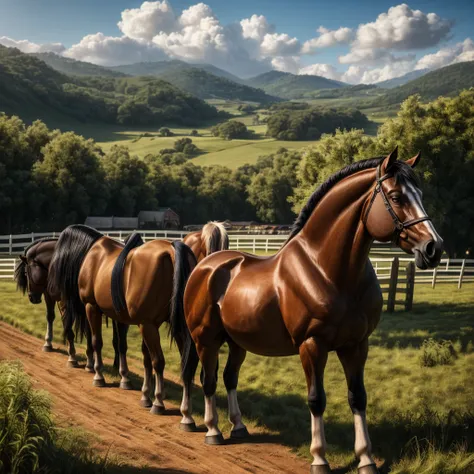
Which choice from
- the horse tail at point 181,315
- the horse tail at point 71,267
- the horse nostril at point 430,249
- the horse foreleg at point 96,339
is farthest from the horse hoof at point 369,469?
the horse tail at point 71,267

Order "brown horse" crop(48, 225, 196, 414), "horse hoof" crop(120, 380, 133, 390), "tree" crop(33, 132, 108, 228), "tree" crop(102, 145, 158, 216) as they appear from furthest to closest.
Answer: "tree" crop(102, 145, 158, 216) < "tree" crop(33, 132, 108, 228) < "horse hoof" crop(120, 380, 133, 390) < "brown horse" crop(48, 225, 196, 414)

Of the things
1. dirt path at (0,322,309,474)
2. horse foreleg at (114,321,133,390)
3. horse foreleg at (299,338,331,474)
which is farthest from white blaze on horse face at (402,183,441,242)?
horse foreleg at (114,321,133,390)

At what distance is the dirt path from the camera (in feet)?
21.6

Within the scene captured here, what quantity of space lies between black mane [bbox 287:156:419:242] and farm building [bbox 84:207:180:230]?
54.3 m

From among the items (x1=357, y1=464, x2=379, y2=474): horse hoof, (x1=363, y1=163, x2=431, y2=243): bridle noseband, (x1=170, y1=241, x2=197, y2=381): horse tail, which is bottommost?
(x1=357, y1=464, x2=379, y2=474): horse hoof

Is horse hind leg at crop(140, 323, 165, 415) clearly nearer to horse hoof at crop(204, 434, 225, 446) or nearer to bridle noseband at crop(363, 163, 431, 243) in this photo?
horse hoof at crop(204, 434, 225, 446)

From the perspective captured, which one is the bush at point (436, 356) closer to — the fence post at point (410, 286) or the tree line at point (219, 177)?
the fence post at point (410, 286)

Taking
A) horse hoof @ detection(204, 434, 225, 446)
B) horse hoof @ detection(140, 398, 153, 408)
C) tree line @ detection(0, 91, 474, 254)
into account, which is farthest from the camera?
tree line @ detection(0, 91, 474, 254)

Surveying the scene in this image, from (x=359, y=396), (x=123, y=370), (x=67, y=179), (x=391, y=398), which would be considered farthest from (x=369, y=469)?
(x=67, y=179)

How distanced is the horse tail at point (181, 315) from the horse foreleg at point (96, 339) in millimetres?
2652

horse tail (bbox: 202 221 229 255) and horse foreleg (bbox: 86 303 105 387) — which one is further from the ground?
horse tail (bbox: 202 221 229 255)

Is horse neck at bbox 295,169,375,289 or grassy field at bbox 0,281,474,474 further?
grassy field at bbox 0,281,474,474

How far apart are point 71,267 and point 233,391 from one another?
5.04m

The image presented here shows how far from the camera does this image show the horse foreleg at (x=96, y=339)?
10485 millimetres
